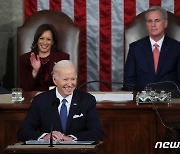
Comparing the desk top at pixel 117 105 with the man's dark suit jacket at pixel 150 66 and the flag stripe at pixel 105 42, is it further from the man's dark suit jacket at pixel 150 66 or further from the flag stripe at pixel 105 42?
the flag stripe at pixel 105 42

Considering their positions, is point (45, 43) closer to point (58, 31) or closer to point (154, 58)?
point (58, 31)

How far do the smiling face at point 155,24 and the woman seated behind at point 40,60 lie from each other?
3.01 feet

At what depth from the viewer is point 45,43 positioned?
607cm

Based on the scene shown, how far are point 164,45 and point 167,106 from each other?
64.0 inches

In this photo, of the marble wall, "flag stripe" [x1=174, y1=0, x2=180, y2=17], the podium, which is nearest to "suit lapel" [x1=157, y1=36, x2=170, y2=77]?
"flag stripe" [x1=174, y1=0, x2=180, y2=17]

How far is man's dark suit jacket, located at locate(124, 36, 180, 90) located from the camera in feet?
18.7

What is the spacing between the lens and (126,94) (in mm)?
4965

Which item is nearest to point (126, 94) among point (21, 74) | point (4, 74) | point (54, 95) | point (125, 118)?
point (125, 118)

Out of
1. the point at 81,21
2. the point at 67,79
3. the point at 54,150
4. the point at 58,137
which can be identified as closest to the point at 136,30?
the point at 81,21

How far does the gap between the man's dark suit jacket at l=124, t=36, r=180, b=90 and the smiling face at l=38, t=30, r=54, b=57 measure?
855mm

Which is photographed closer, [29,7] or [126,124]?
[126,124]

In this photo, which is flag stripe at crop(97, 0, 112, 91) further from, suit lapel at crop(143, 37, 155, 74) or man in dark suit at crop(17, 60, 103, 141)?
man in dark suit at crop(17, 60, 103, 141)

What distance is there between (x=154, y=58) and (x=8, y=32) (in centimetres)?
196

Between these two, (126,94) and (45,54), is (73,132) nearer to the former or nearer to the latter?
(126,94)
